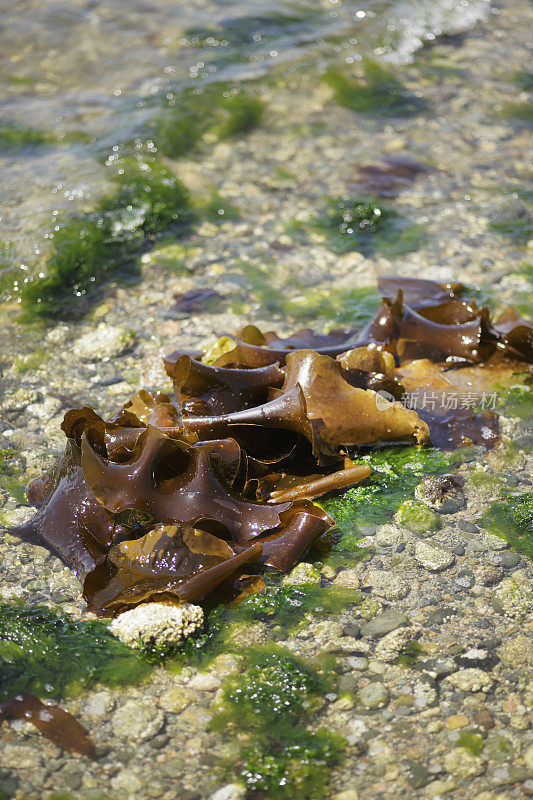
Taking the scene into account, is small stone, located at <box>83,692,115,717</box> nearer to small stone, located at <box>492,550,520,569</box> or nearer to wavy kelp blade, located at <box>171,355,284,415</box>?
wavy kelp blade, located at <box>171,355,284,415</box>

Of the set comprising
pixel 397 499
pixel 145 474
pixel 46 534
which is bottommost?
pixel 397 499

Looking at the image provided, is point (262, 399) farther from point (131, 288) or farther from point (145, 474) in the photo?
point (131, 288)

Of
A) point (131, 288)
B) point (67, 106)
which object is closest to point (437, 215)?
point (131, 288)

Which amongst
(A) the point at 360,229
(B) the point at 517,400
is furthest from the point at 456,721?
(A) the point at 360,229

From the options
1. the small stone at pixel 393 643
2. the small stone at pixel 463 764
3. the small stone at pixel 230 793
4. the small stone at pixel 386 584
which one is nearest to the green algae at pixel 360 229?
the small stone at pixel 386 584

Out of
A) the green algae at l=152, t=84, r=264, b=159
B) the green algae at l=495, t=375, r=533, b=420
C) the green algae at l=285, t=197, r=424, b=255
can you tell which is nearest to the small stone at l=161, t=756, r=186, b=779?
the green algae at l=495, t=375, r=533, b=420

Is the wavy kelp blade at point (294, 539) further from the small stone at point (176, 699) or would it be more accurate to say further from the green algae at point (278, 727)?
the small stone at point (176, 699)

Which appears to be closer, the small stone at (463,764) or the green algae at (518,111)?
the small stone at (463,764)
